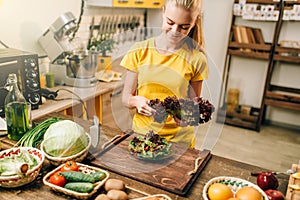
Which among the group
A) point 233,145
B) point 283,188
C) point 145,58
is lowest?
point 233,145

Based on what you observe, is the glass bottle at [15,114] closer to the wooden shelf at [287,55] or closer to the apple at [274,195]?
the apple at [274,195]

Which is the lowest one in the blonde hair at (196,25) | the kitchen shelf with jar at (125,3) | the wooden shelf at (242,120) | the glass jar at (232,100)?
the wooden shelf at (242,120)

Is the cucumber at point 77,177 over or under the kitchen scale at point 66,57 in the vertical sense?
under

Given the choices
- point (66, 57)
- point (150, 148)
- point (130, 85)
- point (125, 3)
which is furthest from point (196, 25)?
point (125, 3)

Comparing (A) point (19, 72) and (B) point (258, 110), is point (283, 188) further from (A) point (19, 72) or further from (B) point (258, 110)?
(B) point (258, 110)

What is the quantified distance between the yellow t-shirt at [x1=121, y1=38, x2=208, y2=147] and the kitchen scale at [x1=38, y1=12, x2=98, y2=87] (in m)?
1.15

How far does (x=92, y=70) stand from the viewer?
8.24 feet

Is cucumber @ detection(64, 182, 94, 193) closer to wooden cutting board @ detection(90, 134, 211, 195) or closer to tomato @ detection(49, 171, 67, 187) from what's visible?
tomato @ detection(49, 171, 67, 187)

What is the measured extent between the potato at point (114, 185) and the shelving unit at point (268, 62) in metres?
2.59

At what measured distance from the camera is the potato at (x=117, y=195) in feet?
2.86

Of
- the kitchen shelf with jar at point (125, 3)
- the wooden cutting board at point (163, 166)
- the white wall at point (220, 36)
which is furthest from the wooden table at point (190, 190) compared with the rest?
the kitchen shelf with jar at point (125, 3)

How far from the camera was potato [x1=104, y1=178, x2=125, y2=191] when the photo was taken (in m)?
0.93

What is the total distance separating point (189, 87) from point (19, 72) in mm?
1108

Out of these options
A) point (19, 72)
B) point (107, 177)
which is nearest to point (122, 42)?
point (19, 72)
